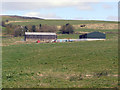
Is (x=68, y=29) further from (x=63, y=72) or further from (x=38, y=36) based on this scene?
(x=63, y=72)

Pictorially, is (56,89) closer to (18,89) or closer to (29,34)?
(18,89)

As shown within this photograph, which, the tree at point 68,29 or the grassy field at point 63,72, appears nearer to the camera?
the grassy field at point 63,72

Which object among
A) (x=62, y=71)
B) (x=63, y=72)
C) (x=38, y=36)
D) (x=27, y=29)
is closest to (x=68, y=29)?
(x=27, y=29)

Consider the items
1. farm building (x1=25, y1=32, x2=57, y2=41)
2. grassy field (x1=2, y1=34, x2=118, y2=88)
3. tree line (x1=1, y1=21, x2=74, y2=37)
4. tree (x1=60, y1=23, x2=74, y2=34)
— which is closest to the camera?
grassy field (x1=2, y1=34, x2=118, y2=88)

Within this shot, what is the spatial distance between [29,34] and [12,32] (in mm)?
32354

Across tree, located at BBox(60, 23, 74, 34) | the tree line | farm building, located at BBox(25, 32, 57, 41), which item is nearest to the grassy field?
farm building, located at BBox(25, 32, 57, 41)

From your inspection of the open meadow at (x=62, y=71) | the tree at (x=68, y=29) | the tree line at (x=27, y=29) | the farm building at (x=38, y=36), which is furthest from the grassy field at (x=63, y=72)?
the tree at (x=68, y=29)

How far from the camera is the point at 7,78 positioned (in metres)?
17.8

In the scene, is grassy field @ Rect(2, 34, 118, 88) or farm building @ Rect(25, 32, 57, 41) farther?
farm building @ Rect(25, 32, 57, 41)

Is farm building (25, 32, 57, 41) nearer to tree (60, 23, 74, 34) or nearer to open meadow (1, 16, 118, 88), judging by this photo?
tree (60, 23, 74, 34)

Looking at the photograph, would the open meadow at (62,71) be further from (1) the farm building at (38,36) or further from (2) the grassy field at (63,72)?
(1) the farm building at (38,36)

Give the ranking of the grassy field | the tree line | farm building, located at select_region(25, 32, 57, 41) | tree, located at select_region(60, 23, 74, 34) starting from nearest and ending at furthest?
the grassy field, farm building, located at select_region(25, 32, 57, 41), the tree line, tree, located at select_region(60, 23, 74, 34)

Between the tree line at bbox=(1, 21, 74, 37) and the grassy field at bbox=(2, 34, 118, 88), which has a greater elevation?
the tree line at bbox=(1, 21, 74, 37)

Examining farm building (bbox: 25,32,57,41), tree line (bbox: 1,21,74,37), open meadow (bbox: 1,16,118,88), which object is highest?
tree line (bbox: 1,21,74,37)
